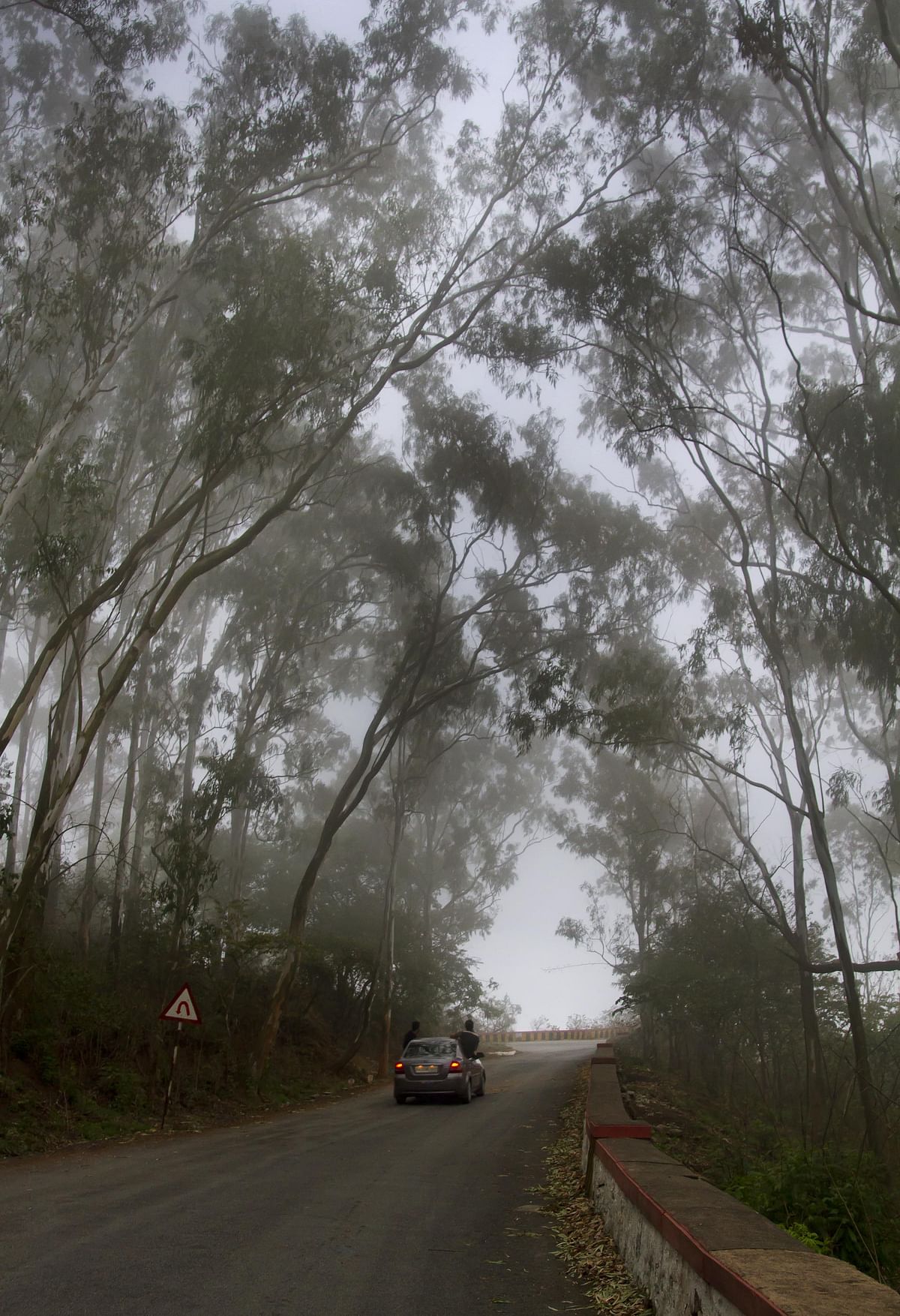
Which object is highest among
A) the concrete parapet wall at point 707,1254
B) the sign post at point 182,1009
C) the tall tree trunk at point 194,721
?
the tall tree trunk at point 194,721

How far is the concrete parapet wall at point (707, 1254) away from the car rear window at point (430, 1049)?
11301 millimetres

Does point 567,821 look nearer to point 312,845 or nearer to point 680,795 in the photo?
point 680,795

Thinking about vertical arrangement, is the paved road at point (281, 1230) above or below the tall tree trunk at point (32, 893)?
below

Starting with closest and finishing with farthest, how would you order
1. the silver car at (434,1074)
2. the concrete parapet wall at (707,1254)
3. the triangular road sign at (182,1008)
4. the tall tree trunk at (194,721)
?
the concrete parapet wall at (707,1254) < the triangular road sign at (182,1008) < the silver car at (434,1074) < the tall tree trunk at (194,721)

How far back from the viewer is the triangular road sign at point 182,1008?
12523 millimetres

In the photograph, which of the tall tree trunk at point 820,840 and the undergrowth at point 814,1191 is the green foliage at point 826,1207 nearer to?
the undergrowth at point 814,1191

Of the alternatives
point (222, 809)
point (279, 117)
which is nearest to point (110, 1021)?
point (222, 809)

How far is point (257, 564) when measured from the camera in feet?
77.8

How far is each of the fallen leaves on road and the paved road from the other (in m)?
0.13

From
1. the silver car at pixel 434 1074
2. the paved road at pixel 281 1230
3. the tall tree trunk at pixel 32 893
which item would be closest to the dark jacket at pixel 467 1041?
the silver car at pixel 434 1074

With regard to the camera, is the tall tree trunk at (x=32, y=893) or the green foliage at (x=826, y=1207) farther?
the tall tree trunk at (x=32, y=893)

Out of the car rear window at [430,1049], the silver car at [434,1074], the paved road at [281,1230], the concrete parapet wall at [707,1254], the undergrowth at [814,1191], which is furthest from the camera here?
the car rear window at [430,1049]

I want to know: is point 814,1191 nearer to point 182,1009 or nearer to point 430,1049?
point 182,1009

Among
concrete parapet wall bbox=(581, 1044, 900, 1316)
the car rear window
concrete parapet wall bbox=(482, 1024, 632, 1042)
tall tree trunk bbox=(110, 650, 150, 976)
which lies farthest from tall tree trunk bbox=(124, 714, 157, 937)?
concrete parapet wall bbox=(482, 1024, 632, 1042)
